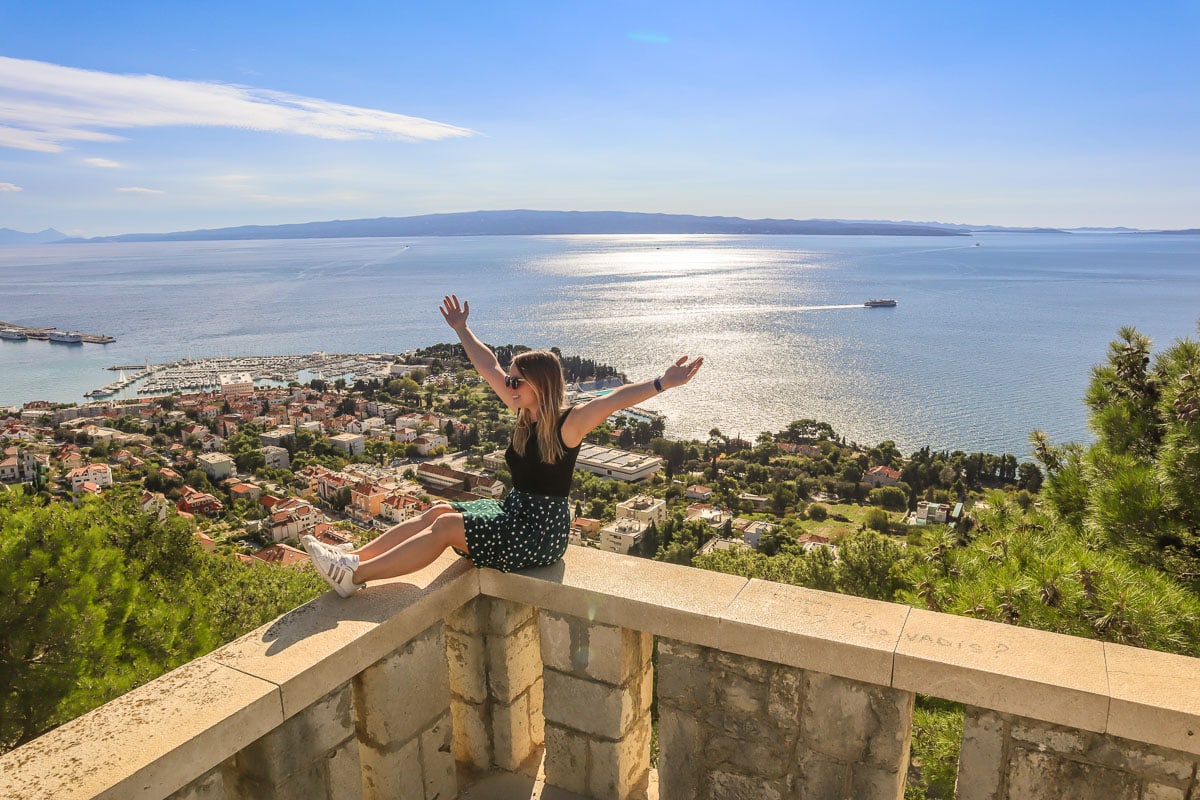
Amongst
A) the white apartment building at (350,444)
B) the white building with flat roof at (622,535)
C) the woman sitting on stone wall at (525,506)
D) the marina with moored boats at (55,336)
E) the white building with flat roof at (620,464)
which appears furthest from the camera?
→ the marina with moored boats at (55,336)

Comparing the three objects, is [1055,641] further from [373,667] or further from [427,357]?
[427,357]

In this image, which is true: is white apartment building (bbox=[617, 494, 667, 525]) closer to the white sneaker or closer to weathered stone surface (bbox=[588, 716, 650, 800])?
weathered stone surface (bbox=[588, 716, 650, 800])

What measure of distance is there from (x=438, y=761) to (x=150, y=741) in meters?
1.18

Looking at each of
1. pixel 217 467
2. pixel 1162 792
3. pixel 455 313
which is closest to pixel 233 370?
pixel 217 467

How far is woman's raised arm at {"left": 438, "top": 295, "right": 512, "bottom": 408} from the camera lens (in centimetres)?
305

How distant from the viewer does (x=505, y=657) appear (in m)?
2.90

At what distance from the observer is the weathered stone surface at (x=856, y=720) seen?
7.14 feet

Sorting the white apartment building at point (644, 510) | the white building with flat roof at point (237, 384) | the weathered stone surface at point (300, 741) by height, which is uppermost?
the weathered stone surface at point (300, 741)

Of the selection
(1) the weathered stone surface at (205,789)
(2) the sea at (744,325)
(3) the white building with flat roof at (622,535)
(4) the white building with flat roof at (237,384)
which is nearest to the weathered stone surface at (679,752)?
(1) the weathered stone surface at (205,789)

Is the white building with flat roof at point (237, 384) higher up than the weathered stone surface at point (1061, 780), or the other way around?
the weathered stone surface at point (1061, 780)

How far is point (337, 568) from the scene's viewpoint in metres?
2.58

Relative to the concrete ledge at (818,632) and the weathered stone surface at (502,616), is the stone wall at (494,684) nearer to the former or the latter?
the weathered stone surface at (502,616)

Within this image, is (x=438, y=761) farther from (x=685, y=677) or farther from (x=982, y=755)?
(x=982, y=755)

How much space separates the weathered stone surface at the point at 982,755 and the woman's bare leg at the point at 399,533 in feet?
6.22
